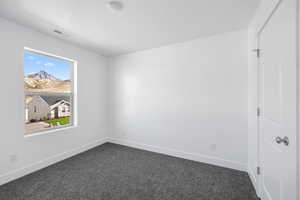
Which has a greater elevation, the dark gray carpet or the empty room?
the empty room

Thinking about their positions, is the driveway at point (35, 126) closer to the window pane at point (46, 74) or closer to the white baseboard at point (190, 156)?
the window pane at point (46, 74)

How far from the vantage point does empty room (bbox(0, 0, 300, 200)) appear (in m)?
1.42

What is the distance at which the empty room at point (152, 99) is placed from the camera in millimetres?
1417

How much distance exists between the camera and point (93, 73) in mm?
3424

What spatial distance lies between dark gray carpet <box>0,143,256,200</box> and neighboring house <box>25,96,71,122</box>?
992 mm

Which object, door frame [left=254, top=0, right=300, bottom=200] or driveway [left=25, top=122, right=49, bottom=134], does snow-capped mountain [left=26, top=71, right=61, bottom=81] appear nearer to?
driveway [left=25, top=122, right=49, bottom=134]

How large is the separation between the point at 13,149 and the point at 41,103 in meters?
0.88

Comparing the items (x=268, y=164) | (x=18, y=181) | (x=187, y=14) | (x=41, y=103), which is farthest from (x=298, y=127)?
(x=41, y=103)

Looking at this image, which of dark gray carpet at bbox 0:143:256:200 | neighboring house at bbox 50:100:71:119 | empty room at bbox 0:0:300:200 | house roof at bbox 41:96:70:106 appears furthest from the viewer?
neighboring house at bbox 50:100:71:119

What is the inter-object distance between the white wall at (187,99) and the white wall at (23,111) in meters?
0.75

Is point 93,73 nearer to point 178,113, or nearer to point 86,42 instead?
point 86,42

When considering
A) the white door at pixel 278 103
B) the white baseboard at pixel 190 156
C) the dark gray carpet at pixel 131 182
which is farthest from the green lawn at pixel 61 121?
the white door at pixel 278 103

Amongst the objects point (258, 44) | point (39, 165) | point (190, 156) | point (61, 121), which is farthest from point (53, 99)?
point (258, 44)

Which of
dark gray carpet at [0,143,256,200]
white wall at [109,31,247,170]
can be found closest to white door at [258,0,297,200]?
dark gray carpet at [0,143,256,200]
